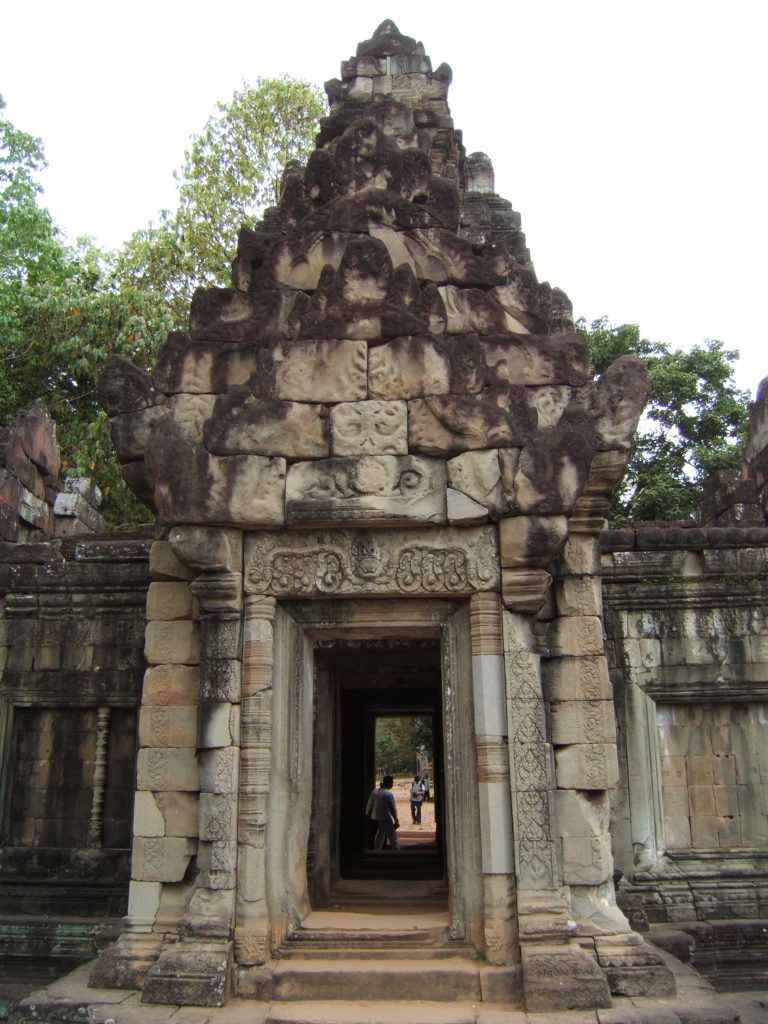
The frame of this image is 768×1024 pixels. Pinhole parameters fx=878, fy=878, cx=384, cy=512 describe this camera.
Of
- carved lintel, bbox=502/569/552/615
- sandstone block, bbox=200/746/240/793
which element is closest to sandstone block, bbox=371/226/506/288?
carved lintel, bbox=502/569/552/615

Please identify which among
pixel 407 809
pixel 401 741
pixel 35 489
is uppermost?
pixel 35 489

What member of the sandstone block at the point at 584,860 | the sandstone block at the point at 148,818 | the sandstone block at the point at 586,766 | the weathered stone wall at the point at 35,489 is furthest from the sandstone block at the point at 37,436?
the sandstone block at the point at 584,860

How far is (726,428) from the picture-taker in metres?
20.8

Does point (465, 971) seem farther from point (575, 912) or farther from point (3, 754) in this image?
point (3, 754)

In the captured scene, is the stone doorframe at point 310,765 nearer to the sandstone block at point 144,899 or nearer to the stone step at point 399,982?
the stone step at point 399,982

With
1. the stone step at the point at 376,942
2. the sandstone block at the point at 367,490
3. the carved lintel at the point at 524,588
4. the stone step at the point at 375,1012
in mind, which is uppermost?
the sandstone block at the point at 367,490

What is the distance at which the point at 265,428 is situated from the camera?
5.61 meters

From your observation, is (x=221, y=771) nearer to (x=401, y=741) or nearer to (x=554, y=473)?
(x=554, y=473)

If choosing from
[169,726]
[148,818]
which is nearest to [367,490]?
[169,726]

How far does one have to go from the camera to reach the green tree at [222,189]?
18.2 m

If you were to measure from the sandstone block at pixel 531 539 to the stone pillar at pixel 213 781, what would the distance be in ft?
5.62

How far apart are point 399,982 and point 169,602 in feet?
9.23

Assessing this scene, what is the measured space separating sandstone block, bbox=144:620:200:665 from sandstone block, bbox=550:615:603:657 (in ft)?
7.93

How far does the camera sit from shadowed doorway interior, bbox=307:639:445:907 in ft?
22.5
